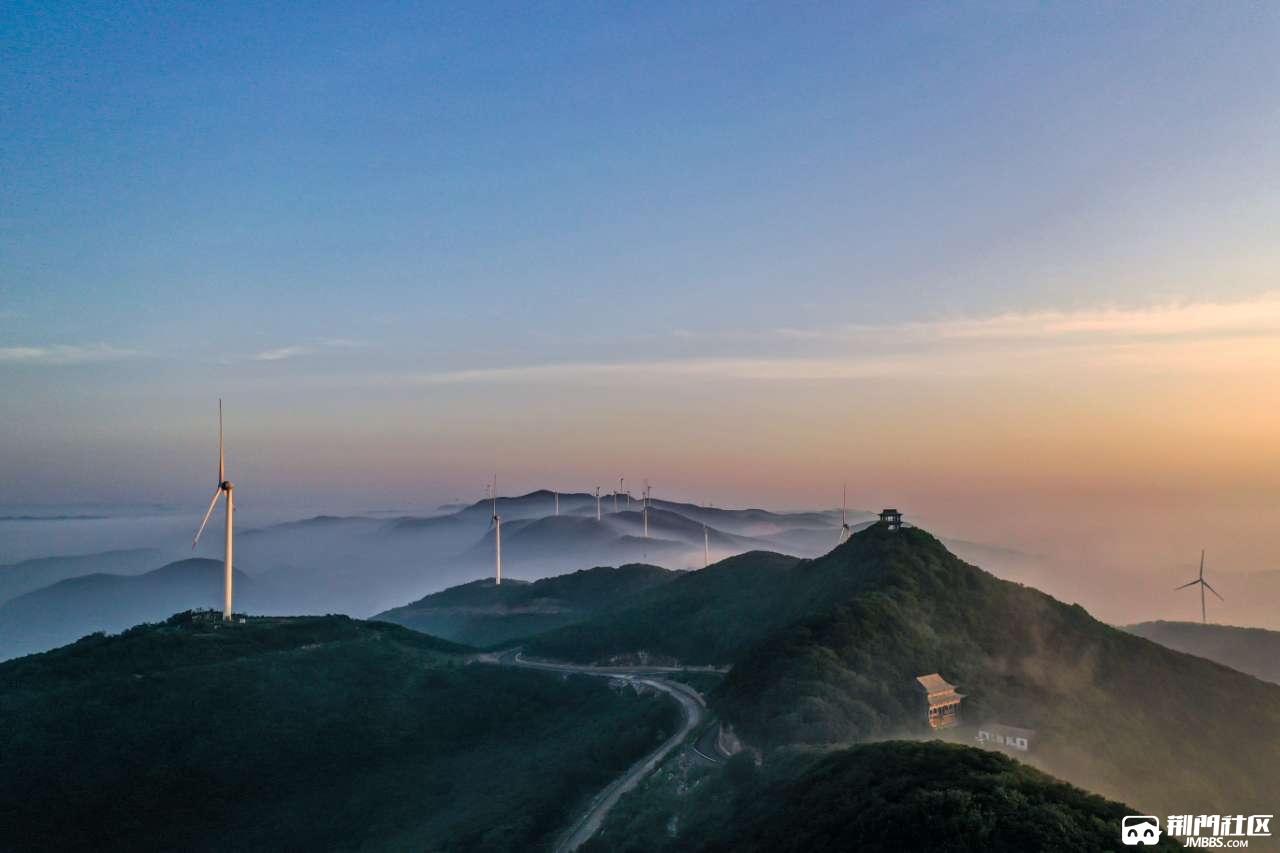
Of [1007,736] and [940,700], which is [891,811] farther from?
[1007,736]

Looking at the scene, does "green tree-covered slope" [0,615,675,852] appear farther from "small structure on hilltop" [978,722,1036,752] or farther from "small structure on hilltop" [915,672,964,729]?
"small structure on hilltop" [978,722,1036,752]

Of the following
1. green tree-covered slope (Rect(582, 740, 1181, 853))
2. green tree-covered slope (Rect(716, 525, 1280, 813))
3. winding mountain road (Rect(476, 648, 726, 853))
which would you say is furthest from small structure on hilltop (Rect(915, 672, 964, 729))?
green tree-covered slope (Rect(582, 740, 1181, 853))

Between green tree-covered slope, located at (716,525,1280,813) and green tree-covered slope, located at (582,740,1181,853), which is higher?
green tree-covered slope, located at (582,740,1181,853)

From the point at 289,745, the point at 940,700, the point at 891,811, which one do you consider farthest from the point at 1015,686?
the point at 289,745

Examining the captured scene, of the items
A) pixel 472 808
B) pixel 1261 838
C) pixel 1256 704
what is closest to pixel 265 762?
pixel 472 808

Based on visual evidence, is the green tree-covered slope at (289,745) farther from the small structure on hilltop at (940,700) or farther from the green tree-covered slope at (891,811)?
the small structure on hilltop at (940,700)

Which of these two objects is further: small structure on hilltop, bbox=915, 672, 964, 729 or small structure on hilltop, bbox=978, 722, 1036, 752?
small structure on hilltop, bbox=915, 672, 964, 729

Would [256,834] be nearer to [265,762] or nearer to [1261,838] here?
[265,762]
